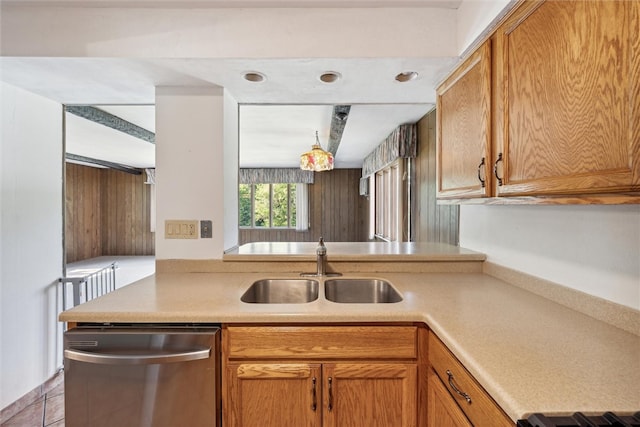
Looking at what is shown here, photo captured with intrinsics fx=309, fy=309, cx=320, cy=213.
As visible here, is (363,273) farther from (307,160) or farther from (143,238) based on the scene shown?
(143,238)

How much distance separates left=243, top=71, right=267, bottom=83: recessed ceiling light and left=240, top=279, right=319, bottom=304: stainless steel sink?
1.13 metres

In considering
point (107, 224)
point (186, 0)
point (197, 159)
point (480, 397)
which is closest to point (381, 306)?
point (480, 397)

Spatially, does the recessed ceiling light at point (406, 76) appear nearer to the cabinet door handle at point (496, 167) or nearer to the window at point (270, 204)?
the cabinet door handle at point (496, 167)

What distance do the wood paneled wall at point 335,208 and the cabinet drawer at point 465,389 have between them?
6296mm

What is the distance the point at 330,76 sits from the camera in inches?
68.1

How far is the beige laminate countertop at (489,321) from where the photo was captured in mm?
707

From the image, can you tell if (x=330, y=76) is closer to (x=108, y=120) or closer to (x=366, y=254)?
(x=366, y=254)

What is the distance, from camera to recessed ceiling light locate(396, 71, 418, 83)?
5.55ft

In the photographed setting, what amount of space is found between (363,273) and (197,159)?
3.98 ft

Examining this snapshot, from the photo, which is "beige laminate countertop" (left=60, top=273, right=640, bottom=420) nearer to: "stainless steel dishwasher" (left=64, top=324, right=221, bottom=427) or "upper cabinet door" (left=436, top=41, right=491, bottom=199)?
"stainless steel dishwasher" (left=64, top=324, right=221, bottom=427)

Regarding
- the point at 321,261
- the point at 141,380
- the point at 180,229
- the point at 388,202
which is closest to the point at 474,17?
the point at 321,261

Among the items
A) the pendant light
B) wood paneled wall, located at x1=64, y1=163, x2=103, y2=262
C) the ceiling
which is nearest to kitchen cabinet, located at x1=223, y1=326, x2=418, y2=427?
the ceiling

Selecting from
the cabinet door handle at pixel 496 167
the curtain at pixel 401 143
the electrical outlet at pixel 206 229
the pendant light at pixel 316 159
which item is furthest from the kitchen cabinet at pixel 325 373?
the pendant light at pixel 316 159

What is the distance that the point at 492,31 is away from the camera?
1204 mm
